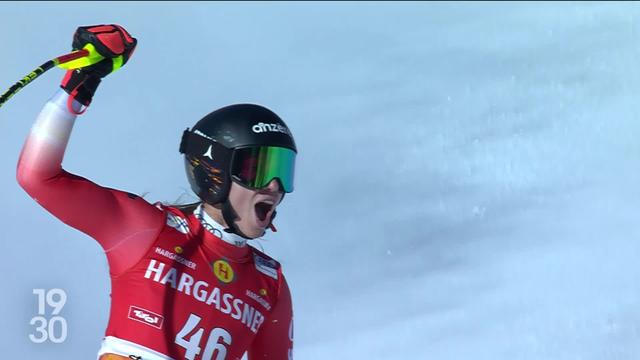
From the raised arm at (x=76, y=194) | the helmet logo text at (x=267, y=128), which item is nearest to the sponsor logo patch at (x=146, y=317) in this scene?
the raised arm at (x=76, y=194)

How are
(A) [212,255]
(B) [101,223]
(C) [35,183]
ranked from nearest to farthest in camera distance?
(C) [35,183]
(B) [101,223]
(A) [212,255]

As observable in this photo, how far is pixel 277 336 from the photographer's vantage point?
7113mm

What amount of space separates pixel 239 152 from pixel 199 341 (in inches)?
47.2

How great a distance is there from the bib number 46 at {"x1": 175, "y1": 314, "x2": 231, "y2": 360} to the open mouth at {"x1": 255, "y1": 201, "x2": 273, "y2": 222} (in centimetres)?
73

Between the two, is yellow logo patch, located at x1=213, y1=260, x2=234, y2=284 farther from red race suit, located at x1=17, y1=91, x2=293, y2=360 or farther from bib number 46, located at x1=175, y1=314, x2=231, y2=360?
bib number 46, located at x1=175, y1=314, x2=231, y2=360

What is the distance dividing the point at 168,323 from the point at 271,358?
920 mm

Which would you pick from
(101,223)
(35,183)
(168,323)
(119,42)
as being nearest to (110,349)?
(168,323)

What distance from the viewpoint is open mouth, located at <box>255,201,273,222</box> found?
6617 mm

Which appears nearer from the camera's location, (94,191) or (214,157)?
(94,191)

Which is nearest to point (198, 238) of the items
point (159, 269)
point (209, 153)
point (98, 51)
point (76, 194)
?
point (159, 269)

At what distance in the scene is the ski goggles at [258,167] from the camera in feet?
21.4

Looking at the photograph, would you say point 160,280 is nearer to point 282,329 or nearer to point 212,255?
point 212,255

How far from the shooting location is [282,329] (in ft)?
23.5

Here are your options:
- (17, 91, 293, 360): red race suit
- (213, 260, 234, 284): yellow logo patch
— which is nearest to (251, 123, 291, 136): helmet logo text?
(17, 91, 293, 360): red race suit
